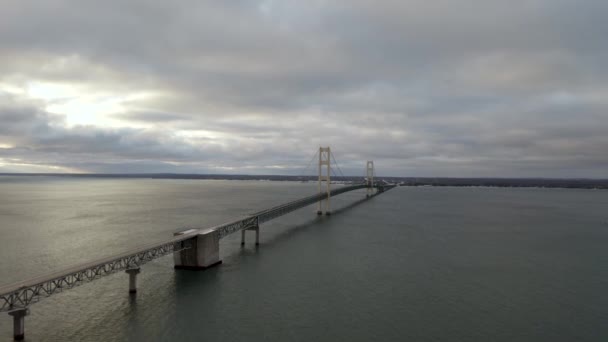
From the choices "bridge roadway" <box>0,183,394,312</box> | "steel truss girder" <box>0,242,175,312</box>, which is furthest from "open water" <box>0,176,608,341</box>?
"bridge roadway" <box>0,183,394,312</box>

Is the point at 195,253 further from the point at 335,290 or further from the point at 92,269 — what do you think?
the point at 335,290

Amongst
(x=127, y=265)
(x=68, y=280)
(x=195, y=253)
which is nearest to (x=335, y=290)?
(x=195, y=253)

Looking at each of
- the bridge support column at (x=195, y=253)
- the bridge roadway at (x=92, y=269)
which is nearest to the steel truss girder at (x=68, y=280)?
the bridge roadway at (x=92, y=269)

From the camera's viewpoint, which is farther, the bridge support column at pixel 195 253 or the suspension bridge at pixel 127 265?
the bridge support column at pixel 195 253

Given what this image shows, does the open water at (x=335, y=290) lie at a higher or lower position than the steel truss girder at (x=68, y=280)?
lower

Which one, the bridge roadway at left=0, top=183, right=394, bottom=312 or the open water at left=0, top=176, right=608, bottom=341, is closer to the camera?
the bridge roadway at left=0, top=183, right=394, bottom=312

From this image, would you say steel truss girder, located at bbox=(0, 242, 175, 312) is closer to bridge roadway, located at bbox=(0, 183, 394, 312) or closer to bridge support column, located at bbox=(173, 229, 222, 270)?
bridge roadway, located at bbox=(0, 183, 394, 312)

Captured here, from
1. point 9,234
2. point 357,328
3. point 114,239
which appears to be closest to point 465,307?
point 357,328

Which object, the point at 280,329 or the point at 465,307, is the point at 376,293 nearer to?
the point at 465,307

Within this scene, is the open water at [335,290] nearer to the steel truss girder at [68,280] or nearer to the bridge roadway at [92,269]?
the steel truss girder at [68,280]

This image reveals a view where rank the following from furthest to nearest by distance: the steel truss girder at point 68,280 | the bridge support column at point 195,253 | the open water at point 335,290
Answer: the bridge support column at point 195,253 → the open water at point 335,290 → the steel truss girder at point 68,280

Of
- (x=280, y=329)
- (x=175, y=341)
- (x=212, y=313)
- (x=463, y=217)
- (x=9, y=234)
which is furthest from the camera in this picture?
(x=463, y=217)
